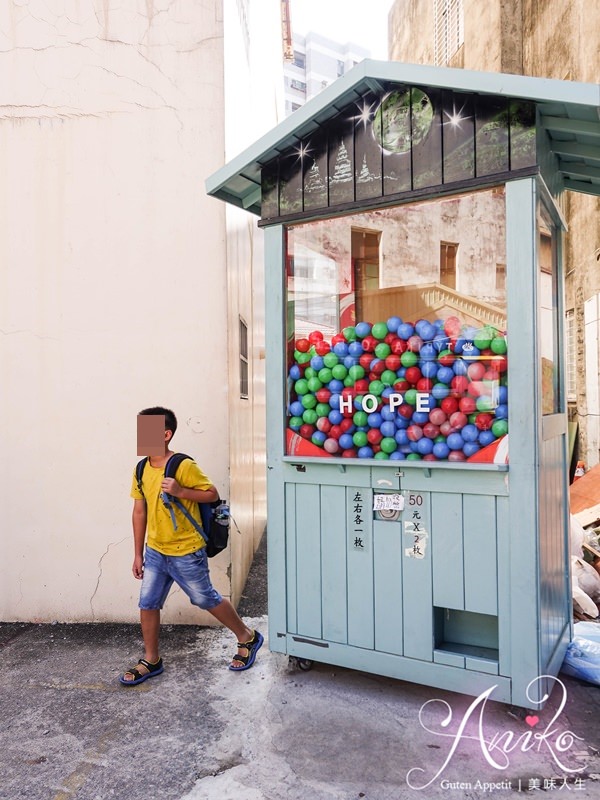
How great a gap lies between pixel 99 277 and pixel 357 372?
2.35 m

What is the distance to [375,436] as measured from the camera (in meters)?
3.44

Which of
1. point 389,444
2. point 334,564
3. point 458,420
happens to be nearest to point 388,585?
point 334,564

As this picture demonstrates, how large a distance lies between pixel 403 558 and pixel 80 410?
276cm

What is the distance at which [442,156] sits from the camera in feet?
10.5

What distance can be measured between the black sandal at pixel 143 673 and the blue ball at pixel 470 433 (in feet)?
7.70

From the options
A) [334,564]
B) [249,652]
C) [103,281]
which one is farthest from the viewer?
[103,281]

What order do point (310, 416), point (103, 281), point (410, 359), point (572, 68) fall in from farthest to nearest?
1. point (572, 68)
2. point (103, 281)
3. point (310, 416)
4. point (410, 359)

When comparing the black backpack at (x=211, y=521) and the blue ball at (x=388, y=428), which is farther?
the black backpack at (x=211, y=521)

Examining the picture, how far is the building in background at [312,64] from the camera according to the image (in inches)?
2175

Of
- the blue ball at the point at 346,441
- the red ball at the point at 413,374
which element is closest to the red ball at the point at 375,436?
the blue ball at the point at 346,441

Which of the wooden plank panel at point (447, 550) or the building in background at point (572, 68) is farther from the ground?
the building in background at point (572, 68)

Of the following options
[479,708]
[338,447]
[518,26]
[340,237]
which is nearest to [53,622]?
[338,447]

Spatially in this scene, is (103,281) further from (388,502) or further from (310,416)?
(388,502)

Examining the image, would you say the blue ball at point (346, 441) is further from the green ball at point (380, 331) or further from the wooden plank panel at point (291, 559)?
the green ball at point (380, 331)
